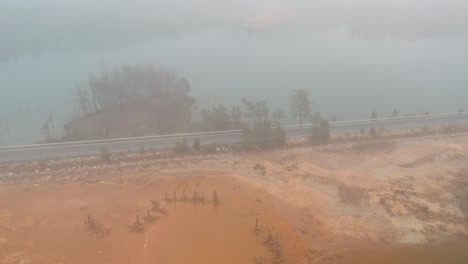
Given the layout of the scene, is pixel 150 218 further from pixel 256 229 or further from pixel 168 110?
pixel 168 110

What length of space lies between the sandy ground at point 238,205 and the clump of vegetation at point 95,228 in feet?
0.51

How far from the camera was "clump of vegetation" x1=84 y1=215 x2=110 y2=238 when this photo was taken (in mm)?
21266

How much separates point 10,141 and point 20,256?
1886cm

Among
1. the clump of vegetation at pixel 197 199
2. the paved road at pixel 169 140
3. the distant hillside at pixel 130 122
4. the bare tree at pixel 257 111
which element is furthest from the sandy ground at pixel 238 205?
the distant hillside at pixel 130 122

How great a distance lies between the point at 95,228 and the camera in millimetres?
21672

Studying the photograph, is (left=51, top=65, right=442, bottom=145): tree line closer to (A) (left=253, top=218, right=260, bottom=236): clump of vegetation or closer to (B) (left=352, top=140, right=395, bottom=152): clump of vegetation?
(B) (left=352, top=140, right=395, bottom=152): clump of vegetation

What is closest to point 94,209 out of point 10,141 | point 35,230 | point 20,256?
point 35,230

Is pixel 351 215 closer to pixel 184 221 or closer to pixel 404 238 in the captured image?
pixel 404 238

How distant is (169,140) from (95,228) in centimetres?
1146

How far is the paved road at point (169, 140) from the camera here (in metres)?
29.5

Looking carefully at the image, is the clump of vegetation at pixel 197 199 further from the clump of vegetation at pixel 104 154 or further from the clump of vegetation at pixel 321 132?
the clump of vegetation at pixel 321 132

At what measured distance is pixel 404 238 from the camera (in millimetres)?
21656

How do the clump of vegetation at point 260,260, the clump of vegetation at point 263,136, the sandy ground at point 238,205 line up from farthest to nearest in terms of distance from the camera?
the clump of vegetation at point 263,136
the sandy ground at point 238,205
the clump of vegetation at point 260,260

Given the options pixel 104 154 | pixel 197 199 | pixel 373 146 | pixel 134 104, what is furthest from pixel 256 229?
pixel 134 104
